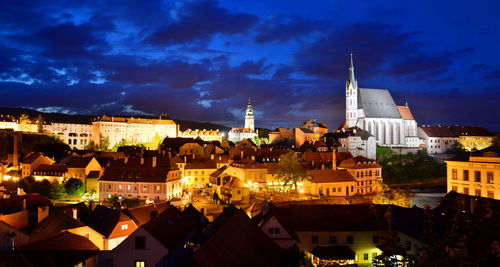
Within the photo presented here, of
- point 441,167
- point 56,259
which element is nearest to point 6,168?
point 56,259

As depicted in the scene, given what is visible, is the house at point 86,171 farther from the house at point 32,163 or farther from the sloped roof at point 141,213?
the sloped roof at point 141,213

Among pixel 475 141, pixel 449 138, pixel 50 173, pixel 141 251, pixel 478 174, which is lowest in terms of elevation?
pixel 141 251

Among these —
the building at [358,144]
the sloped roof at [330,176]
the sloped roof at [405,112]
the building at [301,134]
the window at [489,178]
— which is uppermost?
the sloped roof at [405,112]

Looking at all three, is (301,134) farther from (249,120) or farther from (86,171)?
(86,171)

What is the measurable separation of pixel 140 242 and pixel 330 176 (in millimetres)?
36302

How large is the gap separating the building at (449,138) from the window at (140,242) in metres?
89.5

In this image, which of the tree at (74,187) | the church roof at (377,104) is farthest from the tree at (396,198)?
the church roof at (377,104)

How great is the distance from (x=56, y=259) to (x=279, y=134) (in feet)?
330

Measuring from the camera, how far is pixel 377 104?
3907 inches

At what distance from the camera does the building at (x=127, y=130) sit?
4296 inches

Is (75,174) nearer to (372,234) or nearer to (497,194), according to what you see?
(372,234)

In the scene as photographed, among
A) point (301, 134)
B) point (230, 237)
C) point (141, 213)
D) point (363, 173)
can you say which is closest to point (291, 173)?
point (363, 173)

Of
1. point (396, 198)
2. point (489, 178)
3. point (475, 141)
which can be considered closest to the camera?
point (489, 178)

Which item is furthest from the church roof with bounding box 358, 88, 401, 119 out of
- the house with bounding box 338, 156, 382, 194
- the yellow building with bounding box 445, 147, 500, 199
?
the yellow building with bounding box 445, 147, 500, 199
